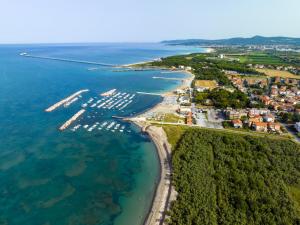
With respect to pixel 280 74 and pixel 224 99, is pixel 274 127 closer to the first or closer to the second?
pixel 224 99

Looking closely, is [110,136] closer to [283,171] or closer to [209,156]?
[209,156]

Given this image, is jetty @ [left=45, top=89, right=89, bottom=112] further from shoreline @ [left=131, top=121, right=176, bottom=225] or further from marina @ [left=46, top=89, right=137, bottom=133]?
shoreline @ [left=131, top=121, right=176, bottom=225]

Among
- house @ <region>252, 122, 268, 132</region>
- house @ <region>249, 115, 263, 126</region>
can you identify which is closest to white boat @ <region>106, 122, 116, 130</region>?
house @ <region>249, 115, 263, 126</region>

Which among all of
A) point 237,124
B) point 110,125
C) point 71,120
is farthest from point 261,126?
point 71,120

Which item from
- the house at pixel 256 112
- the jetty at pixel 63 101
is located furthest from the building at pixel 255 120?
the jetty at pixel 63 101

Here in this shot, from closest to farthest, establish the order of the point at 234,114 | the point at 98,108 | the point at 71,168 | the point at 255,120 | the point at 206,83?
1. the point at 71,168
2. the point at 255,120
3. the point at 234,114
4. the point at 98,108
5. the point at 206,83

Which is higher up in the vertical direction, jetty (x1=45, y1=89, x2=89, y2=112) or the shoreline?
jetty (x1=45, y1=89, x2=89, y2=112)

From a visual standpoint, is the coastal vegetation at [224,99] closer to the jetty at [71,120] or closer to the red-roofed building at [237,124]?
the red-roofed building at [237,124]

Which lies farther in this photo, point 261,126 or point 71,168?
point 261,126

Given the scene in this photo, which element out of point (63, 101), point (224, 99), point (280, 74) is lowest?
point (63, 101)
